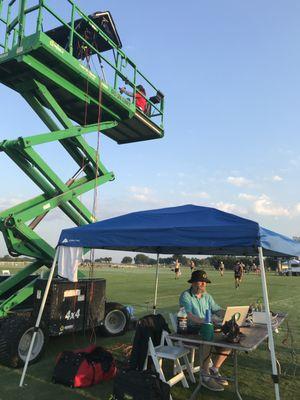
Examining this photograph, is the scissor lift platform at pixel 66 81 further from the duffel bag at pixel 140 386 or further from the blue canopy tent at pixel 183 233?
the duffel bag at pixel 140 386

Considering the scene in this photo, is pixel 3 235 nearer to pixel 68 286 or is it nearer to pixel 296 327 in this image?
pixel 68 286

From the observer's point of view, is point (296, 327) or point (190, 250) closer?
point (190, 250)

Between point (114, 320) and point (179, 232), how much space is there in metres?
4.81

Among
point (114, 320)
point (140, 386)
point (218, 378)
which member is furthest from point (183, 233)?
point (114, 320)

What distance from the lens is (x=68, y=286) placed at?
7.59m

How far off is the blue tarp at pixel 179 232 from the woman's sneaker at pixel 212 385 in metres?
2.03

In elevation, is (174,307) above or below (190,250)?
below

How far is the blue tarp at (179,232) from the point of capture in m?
5.12

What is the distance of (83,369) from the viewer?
18.9ft

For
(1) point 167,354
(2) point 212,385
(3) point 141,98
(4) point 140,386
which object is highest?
(3) point 141,98

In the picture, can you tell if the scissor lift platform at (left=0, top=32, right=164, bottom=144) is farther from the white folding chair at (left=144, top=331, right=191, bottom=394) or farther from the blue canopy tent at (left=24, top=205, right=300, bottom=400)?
the white folding chair at (left=144, top=331, right=191, bottom=394)

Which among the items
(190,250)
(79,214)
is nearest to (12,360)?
(79,214)

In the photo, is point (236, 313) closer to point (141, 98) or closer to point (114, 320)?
point (114, 320)

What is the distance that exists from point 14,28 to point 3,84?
1294 millimetres
